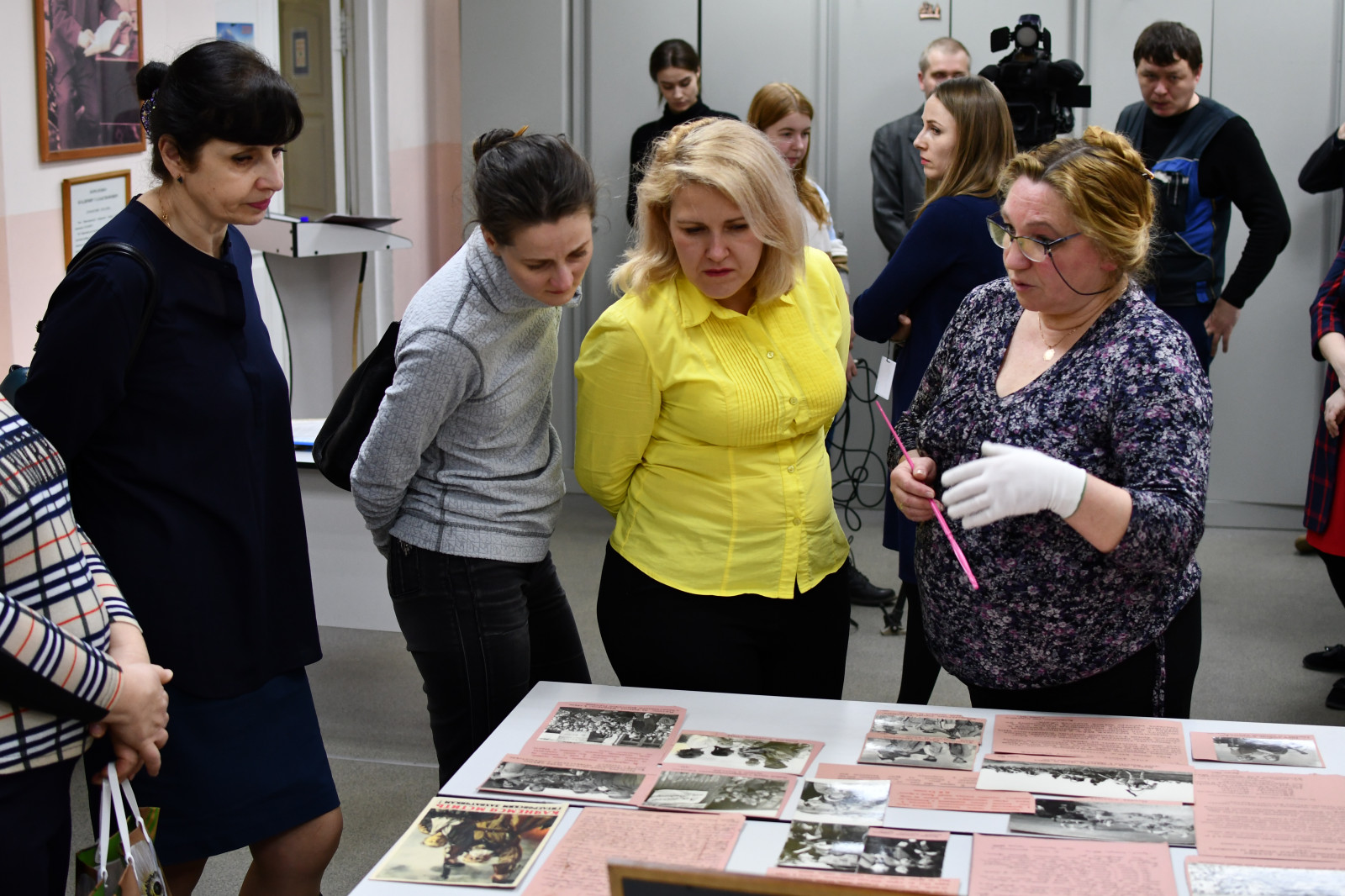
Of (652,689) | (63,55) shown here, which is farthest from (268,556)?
(63,55)

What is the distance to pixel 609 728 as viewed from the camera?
1609 millimetres

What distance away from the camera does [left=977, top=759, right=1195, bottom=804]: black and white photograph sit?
1398 millimetres

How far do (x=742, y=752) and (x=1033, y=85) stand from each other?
249cm

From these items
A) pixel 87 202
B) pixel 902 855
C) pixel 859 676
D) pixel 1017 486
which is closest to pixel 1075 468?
pixel 1017 486

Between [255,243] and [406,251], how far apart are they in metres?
2.39

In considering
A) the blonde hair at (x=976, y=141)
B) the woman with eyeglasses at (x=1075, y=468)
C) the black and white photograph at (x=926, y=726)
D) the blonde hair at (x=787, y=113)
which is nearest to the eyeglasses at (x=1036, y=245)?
the woman with eyeglasses at (x=1075, y=468)

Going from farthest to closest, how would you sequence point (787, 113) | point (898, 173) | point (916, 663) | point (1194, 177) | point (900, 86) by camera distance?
point (900, 86)
point (898, 173)
point (1194, 177)
point (787, 113)
point (916, 663)

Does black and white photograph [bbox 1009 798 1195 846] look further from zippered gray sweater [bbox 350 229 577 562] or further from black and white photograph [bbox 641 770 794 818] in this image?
zippered gray sweater [bbox 350 229 577 562]

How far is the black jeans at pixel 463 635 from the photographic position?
67.8 inches

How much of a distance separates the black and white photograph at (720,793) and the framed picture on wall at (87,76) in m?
1.99

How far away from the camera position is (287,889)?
5.40 ft

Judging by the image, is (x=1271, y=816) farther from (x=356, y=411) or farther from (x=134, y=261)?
(x=134, y=261)

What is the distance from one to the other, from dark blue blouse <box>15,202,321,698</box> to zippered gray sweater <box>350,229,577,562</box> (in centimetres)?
17

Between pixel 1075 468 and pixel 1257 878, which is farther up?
pixel 1075 468
